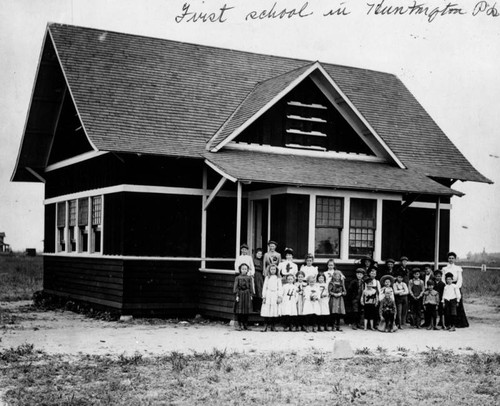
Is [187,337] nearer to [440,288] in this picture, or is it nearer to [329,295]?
[329,295]

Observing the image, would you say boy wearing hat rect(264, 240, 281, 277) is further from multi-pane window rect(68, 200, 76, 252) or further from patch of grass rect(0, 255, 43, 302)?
patch of grass rect(0, 255, 43, 302)

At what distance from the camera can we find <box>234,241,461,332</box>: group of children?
57.1ft

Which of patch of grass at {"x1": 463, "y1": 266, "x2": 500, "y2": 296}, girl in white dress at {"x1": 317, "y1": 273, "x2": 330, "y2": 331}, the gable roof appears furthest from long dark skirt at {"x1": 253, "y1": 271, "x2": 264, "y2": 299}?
patch of grass at {"x1": 463, "y1": 266, "x2": 500, "y2": 296}

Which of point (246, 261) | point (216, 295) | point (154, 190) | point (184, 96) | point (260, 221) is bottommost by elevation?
point (216, 295)

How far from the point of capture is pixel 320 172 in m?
19.6

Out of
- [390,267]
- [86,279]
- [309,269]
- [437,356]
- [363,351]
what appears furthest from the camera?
[86,279]

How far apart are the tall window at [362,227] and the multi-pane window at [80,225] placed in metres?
6.52

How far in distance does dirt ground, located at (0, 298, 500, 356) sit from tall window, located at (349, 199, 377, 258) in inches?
83.0

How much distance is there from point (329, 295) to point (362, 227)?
8.22ft

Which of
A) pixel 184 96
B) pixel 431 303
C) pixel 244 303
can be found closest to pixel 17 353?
pixel 244 303

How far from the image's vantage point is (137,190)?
763 inches

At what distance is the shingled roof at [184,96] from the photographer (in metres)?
19.9

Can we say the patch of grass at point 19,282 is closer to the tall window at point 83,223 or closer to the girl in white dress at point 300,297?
the tall window at point 83,223

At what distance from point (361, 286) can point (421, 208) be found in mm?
5337
